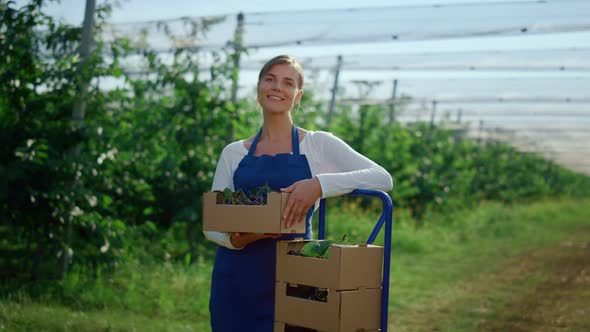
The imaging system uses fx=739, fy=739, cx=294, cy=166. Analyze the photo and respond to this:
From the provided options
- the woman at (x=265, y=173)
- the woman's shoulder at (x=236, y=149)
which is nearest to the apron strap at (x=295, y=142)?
the woman at (x=265, y=173)

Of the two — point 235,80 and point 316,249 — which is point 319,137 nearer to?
point 316,249

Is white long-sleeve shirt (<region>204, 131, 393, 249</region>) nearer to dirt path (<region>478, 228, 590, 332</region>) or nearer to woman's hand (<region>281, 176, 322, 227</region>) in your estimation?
woman's hand (<region>281, 176, 322, 227</region>)

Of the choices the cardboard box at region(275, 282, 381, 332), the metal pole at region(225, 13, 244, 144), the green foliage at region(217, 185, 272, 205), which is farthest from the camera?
the metal pole at region(225, 13, 244, 144)

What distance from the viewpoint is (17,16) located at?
18.1 feet

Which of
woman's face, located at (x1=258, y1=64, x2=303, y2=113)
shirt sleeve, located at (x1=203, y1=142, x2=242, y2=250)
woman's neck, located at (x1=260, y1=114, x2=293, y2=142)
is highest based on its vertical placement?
woman's face, located at (x1=258, y1=64, x2=303, y2=113)

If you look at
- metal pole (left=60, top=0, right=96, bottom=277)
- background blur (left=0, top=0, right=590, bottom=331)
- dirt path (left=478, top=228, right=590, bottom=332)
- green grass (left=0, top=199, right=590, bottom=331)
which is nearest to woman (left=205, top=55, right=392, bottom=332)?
green grass (left=0, top=199, right=590, bottom=331)

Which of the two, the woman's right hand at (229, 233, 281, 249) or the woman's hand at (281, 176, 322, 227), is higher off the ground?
the woman's hand at (281, 176, 322, 227)

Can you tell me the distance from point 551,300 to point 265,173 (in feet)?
13.8

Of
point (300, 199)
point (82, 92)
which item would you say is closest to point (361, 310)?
point (300, 199)

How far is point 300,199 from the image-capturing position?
259 centimetres

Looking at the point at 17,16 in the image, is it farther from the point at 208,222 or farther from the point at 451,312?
the point at 451,312

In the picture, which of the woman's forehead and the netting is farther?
the netting

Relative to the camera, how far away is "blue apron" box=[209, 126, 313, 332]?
2896 millimetres

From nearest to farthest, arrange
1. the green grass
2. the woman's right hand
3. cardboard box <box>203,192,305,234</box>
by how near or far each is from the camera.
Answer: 1. cardboard box <box>203,192,305,234</box>
2. the woman's right hand
3. the green grass
